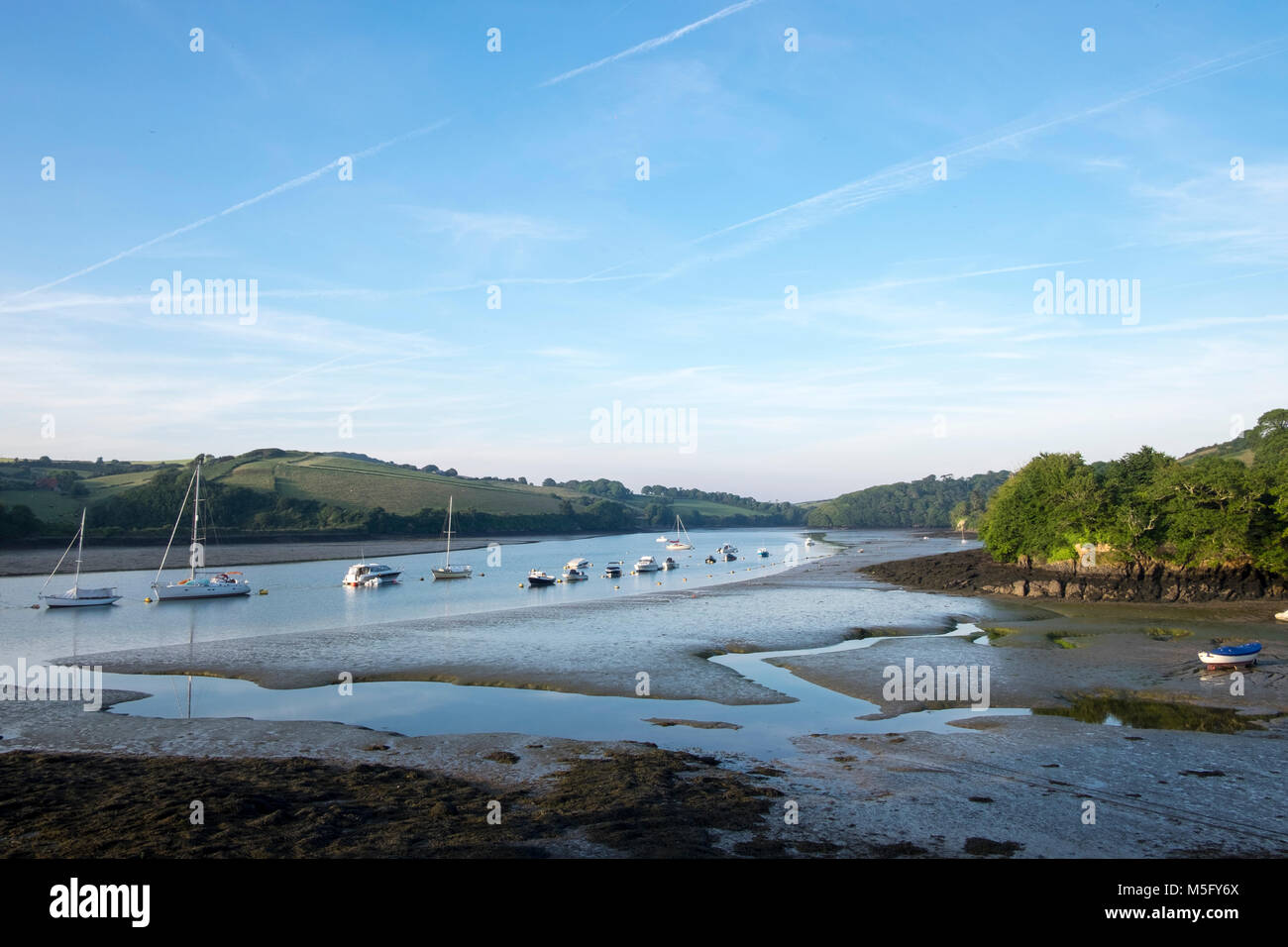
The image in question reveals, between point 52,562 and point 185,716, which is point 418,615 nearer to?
point 185,716

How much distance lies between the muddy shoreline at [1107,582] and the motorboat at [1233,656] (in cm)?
2252

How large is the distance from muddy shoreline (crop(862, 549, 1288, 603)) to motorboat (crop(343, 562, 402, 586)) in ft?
152

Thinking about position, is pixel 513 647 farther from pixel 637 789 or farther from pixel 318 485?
pixel 318 485

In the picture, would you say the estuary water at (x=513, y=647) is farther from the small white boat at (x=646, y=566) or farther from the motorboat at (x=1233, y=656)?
the small white boat at (x=646, y=566)

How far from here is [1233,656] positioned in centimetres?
2819

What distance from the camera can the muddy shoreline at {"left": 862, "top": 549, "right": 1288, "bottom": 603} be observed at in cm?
4850

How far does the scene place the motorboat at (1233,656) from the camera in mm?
28234

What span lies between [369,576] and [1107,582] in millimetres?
59880

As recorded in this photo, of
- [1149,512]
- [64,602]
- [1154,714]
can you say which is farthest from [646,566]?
[1154,714]

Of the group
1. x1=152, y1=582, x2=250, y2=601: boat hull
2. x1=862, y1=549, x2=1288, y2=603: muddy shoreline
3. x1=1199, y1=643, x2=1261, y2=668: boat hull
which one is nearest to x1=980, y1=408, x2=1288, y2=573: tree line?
x1=862, y1=549, x2=1288, y2=603: muddy shoreline

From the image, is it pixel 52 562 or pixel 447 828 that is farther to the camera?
pixel 52 562

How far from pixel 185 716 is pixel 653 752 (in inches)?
569
